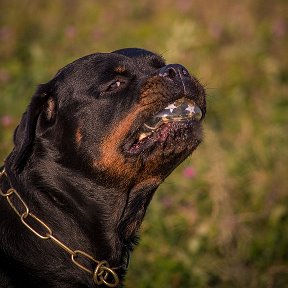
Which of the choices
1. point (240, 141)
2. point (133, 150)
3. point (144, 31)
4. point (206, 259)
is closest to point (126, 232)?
point (133, 150)

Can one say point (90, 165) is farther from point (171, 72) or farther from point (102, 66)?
point (171, 72)

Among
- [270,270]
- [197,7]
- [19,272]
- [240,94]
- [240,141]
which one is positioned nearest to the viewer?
[19,272]

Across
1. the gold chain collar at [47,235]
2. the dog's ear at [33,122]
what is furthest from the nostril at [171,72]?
the gold chain collar at [47,235]

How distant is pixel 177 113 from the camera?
348 centimetres

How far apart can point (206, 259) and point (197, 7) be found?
6141 mm

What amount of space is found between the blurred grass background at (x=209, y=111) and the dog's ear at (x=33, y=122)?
6.26 ft

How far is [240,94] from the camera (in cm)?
810

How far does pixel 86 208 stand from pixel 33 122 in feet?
1.91

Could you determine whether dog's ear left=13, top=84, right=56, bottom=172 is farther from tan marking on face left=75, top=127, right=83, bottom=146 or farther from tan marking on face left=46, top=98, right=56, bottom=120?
tan marking on face left=75, top=127, right=83, bottom=146

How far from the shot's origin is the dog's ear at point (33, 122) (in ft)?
11.1

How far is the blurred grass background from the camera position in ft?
17.6

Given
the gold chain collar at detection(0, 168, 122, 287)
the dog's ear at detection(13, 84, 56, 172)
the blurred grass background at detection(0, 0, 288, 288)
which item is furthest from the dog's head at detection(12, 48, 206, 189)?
the blurred grass background at detection(0, 0, 288, 288)

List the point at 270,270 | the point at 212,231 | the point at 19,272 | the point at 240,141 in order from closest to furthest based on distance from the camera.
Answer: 1. the point at 19,272
2. the point at 270,270
3. the point at 212,231
4. the point at 240,141

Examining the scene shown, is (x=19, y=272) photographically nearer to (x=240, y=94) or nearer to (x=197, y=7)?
(x=240, y=94)
